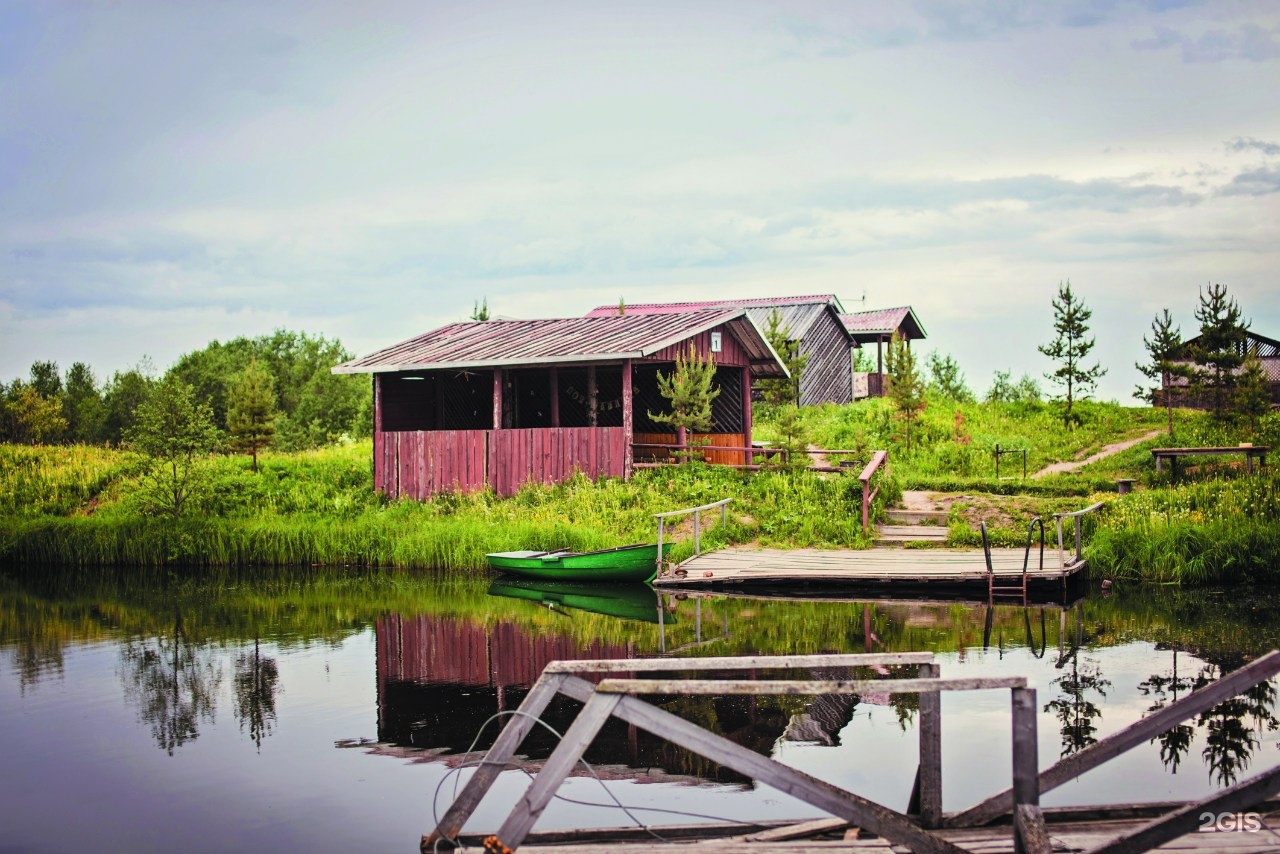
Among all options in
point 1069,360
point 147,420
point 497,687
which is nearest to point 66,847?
point 497,687

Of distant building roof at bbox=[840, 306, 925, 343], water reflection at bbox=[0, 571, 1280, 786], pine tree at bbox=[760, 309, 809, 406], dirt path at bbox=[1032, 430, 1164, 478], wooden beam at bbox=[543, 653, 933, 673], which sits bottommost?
water reflection at bbox=[0, 571, 1280, 786]

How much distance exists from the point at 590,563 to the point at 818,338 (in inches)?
955

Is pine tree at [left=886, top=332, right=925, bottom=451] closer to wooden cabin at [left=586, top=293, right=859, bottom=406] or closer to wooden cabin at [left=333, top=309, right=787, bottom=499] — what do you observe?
wooden cabin at [left=333, top=309, right=787, bottom=499]

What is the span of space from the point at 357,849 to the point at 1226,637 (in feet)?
33.9

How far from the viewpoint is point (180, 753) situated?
11055 millimetres

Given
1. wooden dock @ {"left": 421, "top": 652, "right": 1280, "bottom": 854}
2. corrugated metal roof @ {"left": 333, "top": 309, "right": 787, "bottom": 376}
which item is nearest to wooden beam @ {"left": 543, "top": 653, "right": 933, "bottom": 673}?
wooden dock @ {"left": 421, "top": 652, "right": 1280, "bottom": 854}

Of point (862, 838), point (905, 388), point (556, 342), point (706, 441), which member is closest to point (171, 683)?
point (862, 838)

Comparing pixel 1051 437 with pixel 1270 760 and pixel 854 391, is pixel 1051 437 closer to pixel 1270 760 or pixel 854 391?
pixel 854 391

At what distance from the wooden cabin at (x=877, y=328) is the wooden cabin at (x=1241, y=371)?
10.1 m

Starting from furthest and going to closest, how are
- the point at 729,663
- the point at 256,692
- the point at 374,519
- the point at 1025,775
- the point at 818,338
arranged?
the point at 818,338 < the point at 374,519 < the point at 256,692 < the point at 729,663 < the point at 1025,775

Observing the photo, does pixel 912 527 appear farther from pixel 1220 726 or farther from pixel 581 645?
pixel 1220 726

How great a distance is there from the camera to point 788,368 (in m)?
36.1

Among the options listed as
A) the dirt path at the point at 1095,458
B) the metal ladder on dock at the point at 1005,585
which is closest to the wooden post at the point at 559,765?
the metal ladder on dock at the point at 1005,585

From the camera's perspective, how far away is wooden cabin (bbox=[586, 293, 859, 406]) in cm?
4203
